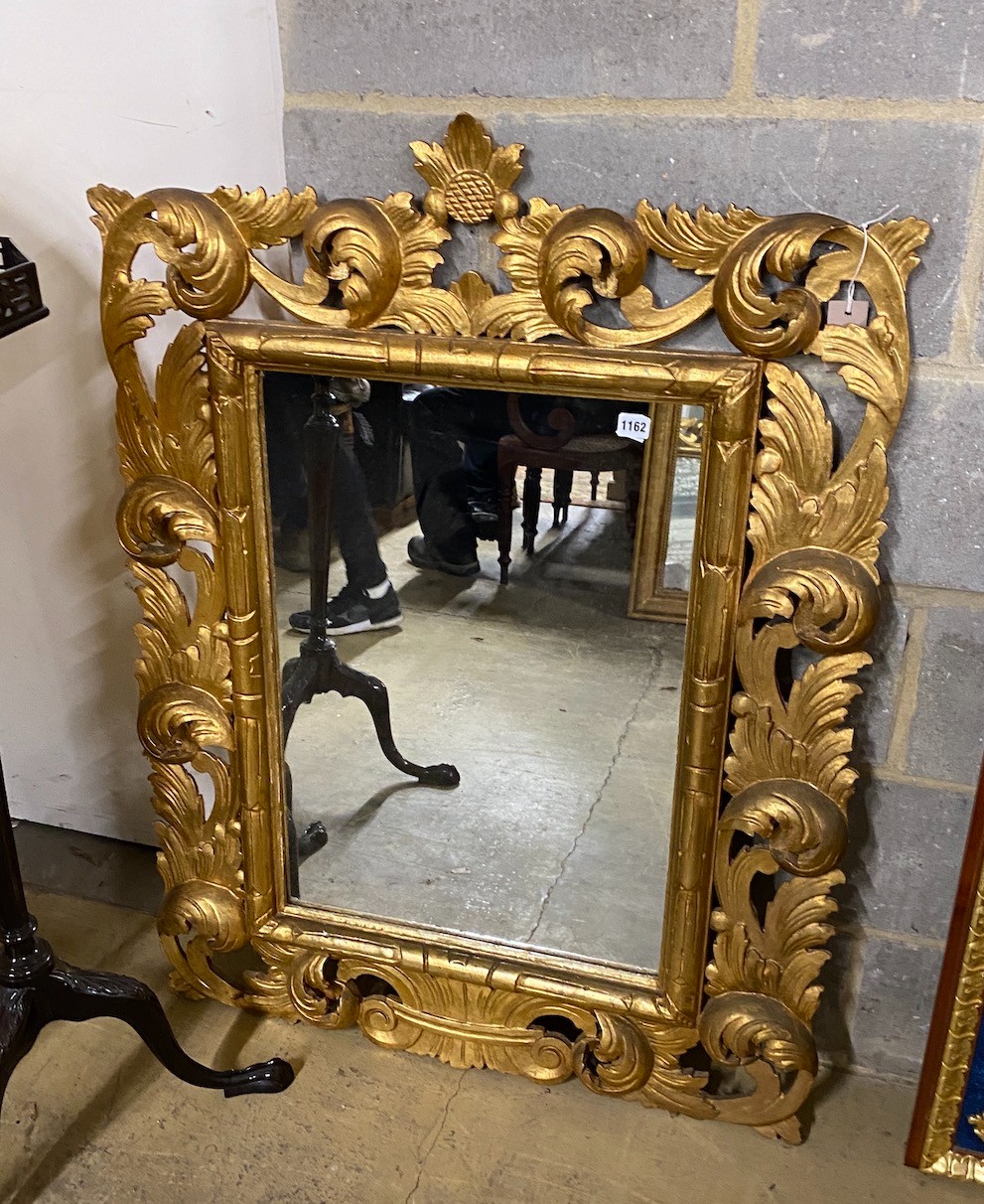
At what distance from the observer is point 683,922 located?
1.19 meters

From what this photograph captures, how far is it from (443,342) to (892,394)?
419mm

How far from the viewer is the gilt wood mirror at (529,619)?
1009 mm

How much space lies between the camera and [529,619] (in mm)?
1159

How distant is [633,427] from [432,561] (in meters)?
0.26

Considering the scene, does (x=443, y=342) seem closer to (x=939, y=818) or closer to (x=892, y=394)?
(x=892, y=394)

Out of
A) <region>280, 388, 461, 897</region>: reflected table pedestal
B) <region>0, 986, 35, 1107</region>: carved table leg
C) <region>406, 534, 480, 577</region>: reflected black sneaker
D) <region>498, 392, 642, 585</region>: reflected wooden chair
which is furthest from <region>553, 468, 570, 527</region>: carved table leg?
<region>0, 986, 35, 1107</region>: carved table leg

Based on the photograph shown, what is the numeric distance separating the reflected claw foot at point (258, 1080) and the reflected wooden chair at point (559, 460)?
711mm

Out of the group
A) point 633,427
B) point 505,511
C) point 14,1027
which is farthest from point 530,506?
point 14,1027

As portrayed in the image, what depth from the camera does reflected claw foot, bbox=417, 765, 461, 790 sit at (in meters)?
1.25

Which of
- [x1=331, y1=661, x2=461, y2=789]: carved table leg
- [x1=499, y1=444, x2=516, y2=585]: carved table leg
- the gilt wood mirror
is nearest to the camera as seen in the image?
the gilt wood mirror

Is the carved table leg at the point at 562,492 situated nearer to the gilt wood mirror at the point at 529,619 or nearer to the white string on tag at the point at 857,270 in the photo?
the gilt wood mirror at the point at 529,619

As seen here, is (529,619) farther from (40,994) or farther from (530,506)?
(40,994)

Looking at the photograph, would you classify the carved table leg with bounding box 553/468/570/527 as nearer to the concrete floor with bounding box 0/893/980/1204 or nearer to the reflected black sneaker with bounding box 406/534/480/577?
the reflected black sneaker with bounding box 406/534/480/577

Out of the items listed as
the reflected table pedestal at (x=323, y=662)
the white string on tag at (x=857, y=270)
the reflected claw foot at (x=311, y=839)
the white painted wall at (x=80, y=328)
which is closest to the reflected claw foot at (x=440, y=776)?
the reflected table pedestal at (x=323, y=662)
